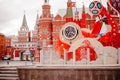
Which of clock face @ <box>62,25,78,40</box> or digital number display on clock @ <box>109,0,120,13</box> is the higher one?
digital number display on clock @ <box>109,0,120,13</box>

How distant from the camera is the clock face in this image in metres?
22.5

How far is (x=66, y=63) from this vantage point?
19125 mm

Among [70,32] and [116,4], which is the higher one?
Answer: [116,4]

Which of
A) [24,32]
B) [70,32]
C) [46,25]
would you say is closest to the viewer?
[70,32]

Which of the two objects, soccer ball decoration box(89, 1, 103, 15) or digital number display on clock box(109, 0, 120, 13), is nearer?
digital number display on clock box(109, 0, 120, 13)

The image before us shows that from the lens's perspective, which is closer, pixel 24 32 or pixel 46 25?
pixel 46 25

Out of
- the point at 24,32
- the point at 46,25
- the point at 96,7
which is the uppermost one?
the point at 24,32

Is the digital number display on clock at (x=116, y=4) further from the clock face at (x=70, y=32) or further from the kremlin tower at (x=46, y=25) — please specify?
the kremlin tower at (x=46, y=25)

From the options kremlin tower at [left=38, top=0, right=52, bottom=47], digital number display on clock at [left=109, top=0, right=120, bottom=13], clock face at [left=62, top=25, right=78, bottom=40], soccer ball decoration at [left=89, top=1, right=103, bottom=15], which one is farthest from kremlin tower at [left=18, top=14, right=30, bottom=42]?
digital number display on clock at [left=109, top=0, right=120, bottom=13]

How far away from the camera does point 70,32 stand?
891 inches

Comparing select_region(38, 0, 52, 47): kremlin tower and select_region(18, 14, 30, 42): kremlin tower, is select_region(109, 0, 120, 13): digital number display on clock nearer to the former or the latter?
select_region(38, 0, 52, 47): kremlin tower

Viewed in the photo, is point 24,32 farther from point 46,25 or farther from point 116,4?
point 116,4

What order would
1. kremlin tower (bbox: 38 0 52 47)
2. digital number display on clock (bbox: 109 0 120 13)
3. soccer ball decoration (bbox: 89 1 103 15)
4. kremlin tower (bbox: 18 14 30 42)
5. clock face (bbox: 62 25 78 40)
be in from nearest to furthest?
digital number display on clock (bbox: 109 0 120 13)
clock face (bbox: 62 25 78 40)
soccer ball decoration (bbox: 89 1 103 15)
kremlin tower (bbox: 38 0 52 47)
kremlin tower (bbox: 18 14 30 42)

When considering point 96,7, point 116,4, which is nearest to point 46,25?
point 96,7
